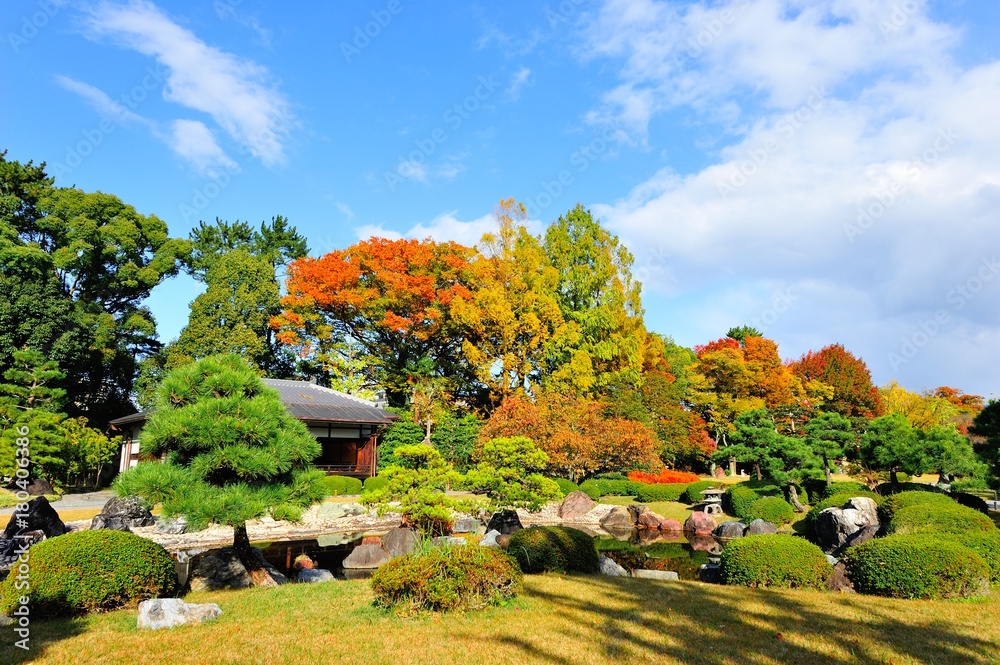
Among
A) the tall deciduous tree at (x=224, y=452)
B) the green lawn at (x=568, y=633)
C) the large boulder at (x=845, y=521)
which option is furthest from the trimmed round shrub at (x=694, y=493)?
the tall deciduous tree at (x=224, y=452)

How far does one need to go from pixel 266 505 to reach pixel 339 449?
20114mm

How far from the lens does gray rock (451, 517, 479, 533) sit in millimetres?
16453

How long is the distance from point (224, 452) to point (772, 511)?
15.2m

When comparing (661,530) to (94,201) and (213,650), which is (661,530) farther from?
(94,201)

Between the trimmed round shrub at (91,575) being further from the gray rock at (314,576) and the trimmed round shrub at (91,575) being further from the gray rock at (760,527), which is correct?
the gray rock at (760,527)

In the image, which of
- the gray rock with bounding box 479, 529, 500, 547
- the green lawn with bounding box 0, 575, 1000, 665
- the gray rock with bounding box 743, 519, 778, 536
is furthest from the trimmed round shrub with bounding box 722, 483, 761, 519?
the green lawn with bounding box 0, 575, 1000, 665

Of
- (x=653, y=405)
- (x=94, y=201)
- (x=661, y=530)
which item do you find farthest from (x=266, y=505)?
(x=94, y=201)

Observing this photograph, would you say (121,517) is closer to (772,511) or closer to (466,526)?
(466,526)

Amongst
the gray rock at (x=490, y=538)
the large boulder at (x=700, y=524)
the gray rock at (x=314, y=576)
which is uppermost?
the gray rock at (x=314, y=576)

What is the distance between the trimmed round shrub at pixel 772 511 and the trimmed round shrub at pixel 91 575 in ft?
50.7

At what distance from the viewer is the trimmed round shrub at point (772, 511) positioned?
54.9 feet

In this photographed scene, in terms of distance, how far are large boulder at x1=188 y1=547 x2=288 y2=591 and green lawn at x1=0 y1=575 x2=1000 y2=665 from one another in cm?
124

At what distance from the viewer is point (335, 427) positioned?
26234 millimetres

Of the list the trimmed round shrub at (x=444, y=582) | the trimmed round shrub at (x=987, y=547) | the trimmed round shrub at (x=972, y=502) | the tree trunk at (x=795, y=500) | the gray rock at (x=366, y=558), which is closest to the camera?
the trimmed round shrub at (x=444, y=582)
